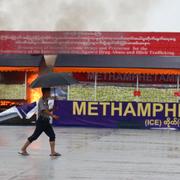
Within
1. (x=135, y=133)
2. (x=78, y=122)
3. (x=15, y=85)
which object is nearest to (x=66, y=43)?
(x=15, y=85)

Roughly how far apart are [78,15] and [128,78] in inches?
209

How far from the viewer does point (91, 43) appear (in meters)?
27.3

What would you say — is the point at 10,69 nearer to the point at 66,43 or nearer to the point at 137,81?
the point at 66,43

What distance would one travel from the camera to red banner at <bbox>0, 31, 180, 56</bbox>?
26.9 metres

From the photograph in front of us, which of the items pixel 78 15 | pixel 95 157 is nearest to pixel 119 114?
pixel 95 157

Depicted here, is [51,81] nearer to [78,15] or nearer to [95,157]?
[95,157]

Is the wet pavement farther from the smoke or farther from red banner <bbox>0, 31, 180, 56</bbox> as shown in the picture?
the smoke

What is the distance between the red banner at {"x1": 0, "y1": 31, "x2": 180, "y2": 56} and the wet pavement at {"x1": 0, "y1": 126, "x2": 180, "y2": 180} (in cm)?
930

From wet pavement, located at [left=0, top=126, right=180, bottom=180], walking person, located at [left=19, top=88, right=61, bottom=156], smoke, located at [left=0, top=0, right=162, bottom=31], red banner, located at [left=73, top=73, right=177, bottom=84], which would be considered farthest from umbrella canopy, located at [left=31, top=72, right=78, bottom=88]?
smoke, located at [left=0, top=0, right=162, bottom=31]

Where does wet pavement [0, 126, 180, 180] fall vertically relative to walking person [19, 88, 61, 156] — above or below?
below

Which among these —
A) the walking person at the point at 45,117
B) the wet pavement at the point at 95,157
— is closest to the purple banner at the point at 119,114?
the wet pavement at the point at 95,157

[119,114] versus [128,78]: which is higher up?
[128,78]

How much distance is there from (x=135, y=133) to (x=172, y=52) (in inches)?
358

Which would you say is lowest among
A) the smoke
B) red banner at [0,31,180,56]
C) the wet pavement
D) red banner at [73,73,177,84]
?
the wet pavement
